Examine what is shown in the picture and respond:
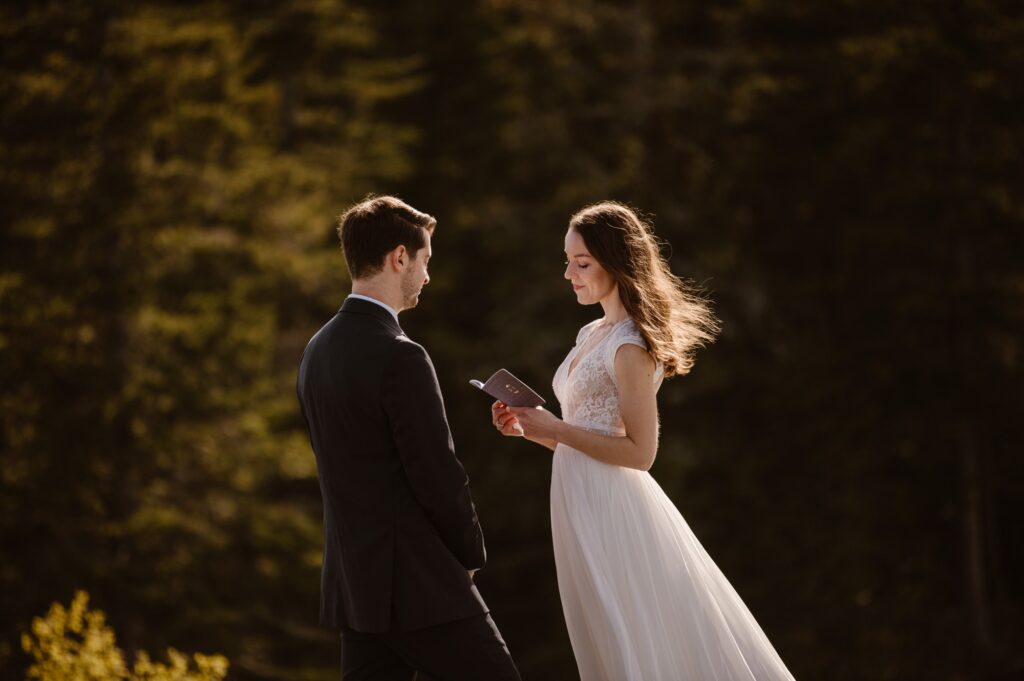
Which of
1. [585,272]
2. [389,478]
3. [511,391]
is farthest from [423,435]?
[585,272]

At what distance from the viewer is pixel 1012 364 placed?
13055mm

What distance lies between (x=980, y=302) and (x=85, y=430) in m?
10.5

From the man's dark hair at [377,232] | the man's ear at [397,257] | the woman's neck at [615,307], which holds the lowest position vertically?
the woman's neck at [615,307]

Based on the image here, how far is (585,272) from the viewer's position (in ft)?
14.5

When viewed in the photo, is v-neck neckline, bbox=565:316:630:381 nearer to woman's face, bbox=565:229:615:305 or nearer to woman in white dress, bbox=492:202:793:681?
woman in white dress, bbox=492:202:793:681

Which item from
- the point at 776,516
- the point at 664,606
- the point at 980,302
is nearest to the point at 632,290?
the point at 664,606

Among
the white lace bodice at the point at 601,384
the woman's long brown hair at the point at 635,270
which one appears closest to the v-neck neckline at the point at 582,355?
the white lace bodice at the point at 601,384

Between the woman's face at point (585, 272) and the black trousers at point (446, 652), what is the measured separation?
138 centimetres

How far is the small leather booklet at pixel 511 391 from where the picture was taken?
163 inches

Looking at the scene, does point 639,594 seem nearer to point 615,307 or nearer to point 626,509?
point 626,509

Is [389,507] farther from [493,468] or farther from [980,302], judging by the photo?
[493,468]

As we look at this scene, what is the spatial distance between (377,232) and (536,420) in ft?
3.21

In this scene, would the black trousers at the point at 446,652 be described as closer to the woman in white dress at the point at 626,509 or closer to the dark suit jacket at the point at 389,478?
the dark suit jacket at the point at 389,478

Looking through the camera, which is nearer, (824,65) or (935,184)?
(935,184)
